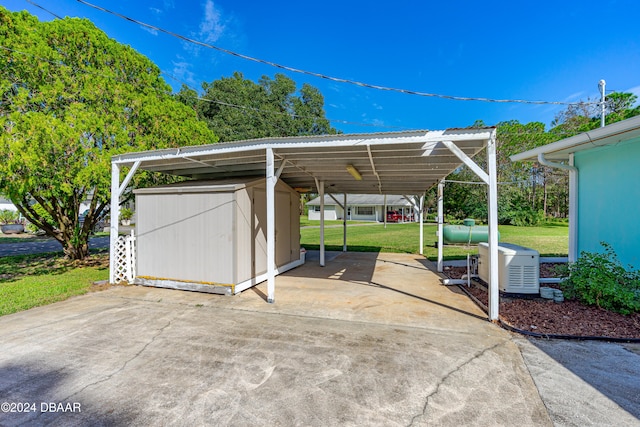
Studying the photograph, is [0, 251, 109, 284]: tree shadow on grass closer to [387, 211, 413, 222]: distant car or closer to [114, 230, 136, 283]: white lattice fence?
[114, 230, 136, 283]: white lattice fence

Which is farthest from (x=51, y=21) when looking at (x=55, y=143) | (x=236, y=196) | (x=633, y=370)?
(x=633, y=370)

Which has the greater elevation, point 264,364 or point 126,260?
point 126,260

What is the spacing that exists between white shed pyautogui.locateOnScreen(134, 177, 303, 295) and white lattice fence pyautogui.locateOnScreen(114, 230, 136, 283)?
0.53 ft

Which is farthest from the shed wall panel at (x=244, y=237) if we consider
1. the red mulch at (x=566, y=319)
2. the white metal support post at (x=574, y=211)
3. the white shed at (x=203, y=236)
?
the white metal support post at (x=574, y=211)

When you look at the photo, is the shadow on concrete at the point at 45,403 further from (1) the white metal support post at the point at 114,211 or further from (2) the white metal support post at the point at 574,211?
(2) the white metal support post at the point at 574,211

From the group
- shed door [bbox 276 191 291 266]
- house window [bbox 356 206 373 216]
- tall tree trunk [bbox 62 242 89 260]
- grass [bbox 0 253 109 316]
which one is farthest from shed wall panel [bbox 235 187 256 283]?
house window [bbox 356 206 373 216]

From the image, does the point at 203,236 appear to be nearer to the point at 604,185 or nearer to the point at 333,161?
the point at 333,161

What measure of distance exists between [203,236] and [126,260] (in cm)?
216

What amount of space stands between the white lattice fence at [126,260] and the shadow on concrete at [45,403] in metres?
3.75

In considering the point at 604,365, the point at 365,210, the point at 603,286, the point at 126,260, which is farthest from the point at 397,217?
the point at 604,365

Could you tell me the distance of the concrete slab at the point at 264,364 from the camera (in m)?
2.29

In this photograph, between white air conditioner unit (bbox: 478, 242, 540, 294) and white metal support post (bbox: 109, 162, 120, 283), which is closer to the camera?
white air conditioner unit (bbox: 478, 242, 540, 294)

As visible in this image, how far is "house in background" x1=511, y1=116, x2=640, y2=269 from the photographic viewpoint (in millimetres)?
4707

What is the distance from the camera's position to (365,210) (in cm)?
3672
